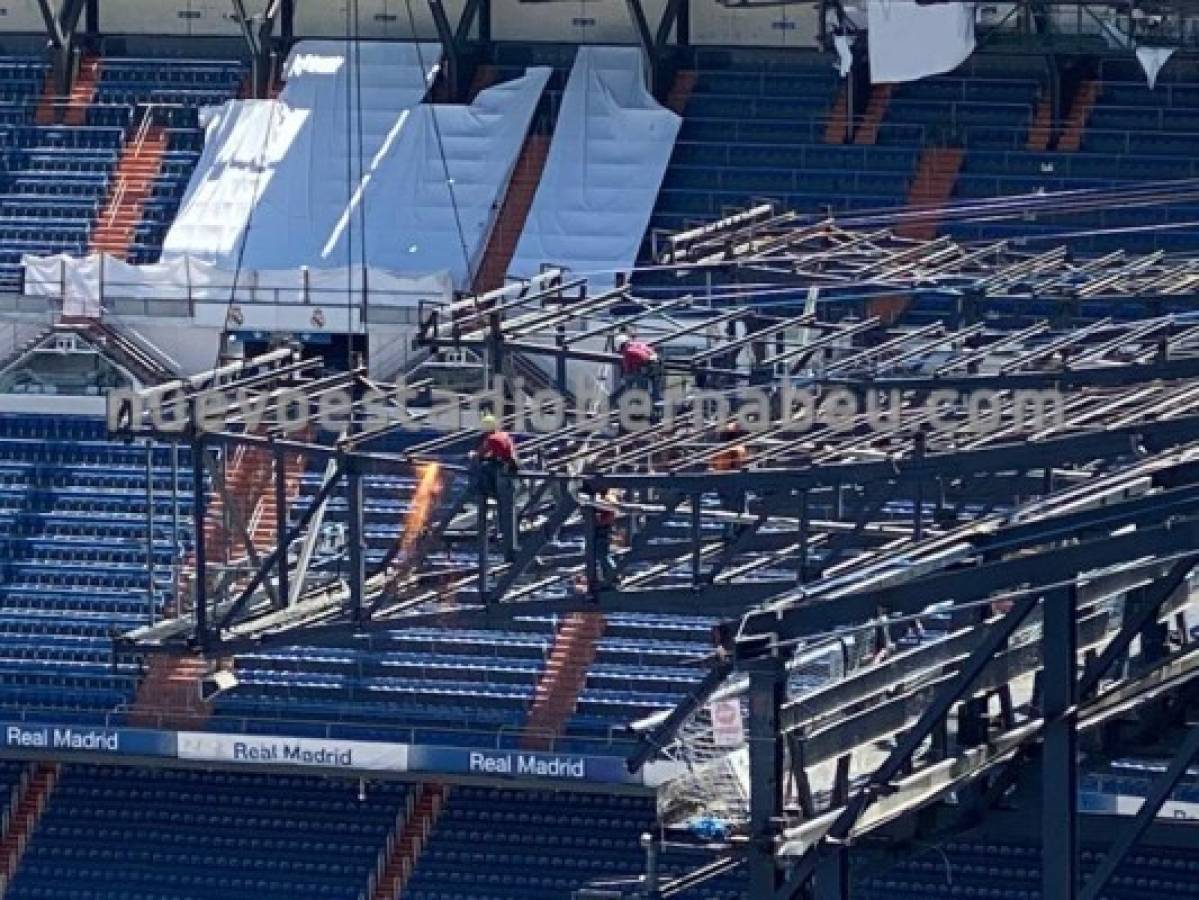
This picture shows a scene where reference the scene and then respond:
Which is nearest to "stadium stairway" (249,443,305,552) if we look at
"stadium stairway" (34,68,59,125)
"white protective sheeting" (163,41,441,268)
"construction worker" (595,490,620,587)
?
"white protective sheeting" (163,41,441,268)


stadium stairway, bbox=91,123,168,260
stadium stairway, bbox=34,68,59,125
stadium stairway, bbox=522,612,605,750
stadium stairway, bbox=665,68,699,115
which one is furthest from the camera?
stadium stairway, bbox=34,68,59,125

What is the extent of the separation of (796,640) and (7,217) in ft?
92.1

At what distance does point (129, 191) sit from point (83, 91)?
232 centimetres

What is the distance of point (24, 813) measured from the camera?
38.4 m

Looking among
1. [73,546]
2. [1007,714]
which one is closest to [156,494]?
[73,546]

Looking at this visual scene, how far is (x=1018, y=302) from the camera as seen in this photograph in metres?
33.6

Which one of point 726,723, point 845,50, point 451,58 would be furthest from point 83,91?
point 726,723

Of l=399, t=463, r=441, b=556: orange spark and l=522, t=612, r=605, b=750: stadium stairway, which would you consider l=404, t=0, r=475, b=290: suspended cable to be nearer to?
l=399, t=463, r=441, b=556: orange spark

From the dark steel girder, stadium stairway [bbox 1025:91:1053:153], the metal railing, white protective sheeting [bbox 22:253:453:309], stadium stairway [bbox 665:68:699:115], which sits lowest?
the metal railing

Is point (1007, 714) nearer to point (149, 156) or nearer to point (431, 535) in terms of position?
point (431, 535)

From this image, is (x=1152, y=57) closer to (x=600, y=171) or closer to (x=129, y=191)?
(x=600, y=171)

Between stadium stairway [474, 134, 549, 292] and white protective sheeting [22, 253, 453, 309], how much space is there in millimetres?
996

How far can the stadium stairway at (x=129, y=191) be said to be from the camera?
44.1 m

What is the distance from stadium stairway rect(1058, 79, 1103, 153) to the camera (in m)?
40.9
